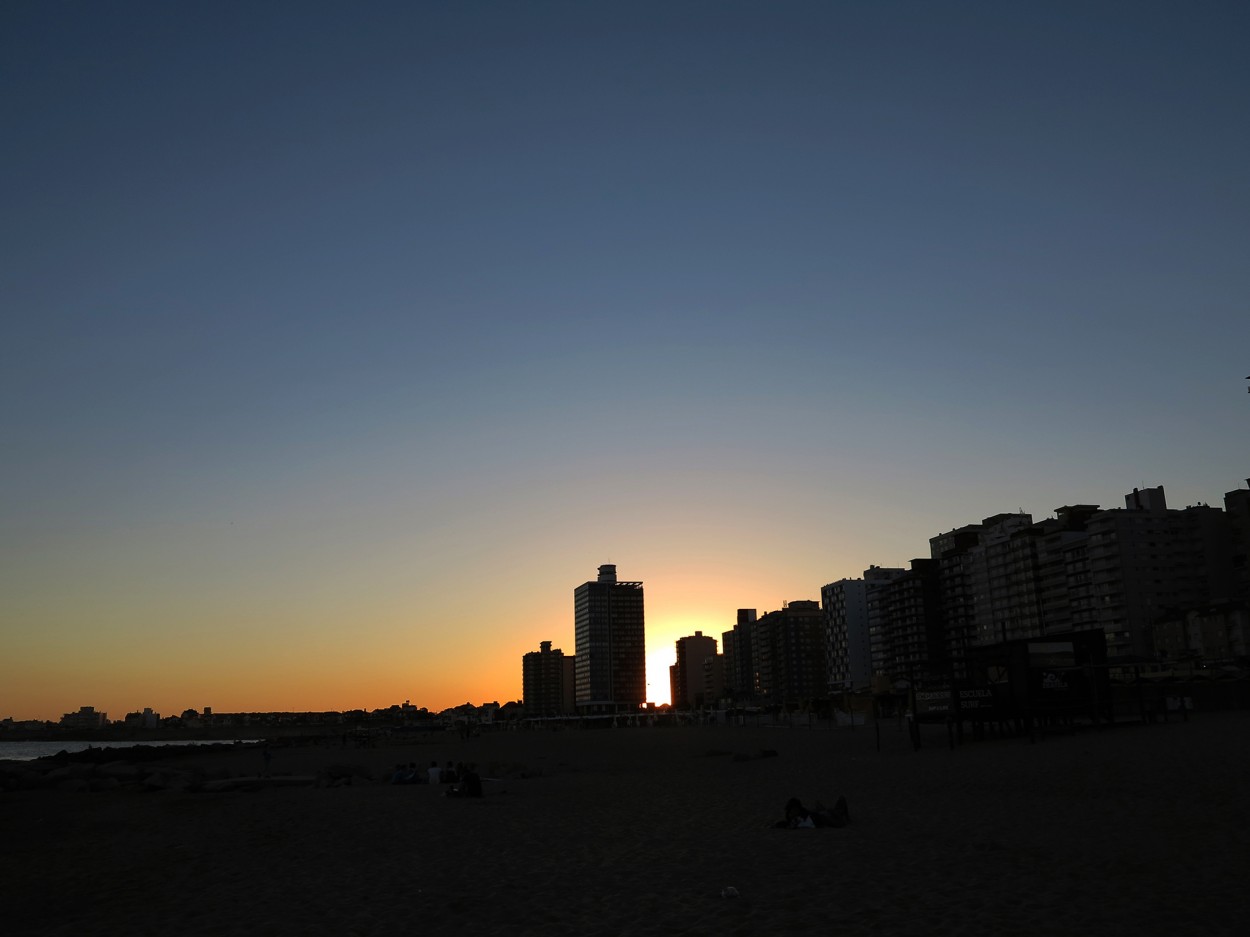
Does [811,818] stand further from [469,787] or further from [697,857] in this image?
[469,787]

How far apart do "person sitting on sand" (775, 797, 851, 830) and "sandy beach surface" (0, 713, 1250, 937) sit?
1.20 feet

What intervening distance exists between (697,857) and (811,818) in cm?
Result: 373

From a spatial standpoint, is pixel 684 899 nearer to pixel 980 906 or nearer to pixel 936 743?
pixel 980 906

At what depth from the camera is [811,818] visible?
782 inches

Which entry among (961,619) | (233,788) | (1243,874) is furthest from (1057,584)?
(1243,874)

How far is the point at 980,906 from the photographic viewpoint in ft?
39.7

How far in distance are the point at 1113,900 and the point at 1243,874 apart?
8.04ft

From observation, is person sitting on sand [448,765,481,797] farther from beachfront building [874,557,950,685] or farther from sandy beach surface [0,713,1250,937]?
beachfront building [874,557,950,685]

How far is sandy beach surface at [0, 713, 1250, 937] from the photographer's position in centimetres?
1230

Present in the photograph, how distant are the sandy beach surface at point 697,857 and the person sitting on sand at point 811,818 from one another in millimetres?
365

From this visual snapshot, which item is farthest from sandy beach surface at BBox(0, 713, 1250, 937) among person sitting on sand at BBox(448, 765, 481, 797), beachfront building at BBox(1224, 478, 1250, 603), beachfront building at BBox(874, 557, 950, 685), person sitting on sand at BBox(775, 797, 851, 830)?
beachfront building at BBox(874, 557, 950, 685)

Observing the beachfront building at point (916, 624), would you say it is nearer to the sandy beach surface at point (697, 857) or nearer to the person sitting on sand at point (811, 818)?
the sandy beach surface at point (697, 857)

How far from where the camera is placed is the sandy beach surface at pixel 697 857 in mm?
12305

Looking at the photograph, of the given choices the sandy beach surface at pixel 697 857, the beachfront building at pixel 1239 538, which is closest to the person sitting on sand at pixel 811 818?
the sandy beach surface at pixel 697 857
